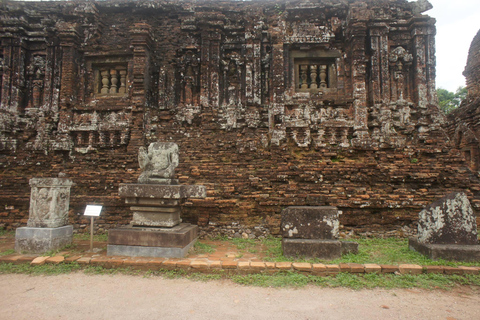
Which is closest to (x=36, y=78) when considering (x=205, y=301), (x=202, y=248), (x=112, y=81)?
(x=112, y=81)

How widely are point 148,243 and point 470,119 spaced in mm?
12717

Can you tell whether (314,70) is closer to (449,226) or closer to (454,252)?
(449,226)

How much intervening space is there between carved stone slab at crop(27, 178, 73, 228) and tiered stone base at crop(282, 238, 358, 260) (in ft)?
16.1

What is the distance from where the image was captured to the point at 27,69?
28.1ft

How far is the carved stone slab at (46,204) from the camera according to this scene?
587 centimetres

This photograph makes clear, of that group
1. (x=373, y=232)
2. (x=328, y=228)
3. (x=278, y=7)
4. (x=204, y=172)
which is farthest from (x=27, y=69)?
(x=373, y=232)

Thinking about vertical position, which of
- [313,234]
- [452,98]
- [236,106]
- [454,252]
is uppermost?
[452,98]

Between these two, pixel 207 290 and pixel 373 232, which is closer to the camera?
pixel 207 290

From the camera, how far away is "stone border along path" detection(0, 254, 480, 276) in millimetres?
4676

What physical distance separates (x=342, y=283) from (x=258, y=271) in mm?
1367

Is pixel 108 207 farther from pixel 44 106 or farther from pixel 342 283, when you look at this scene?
pixel 342 283

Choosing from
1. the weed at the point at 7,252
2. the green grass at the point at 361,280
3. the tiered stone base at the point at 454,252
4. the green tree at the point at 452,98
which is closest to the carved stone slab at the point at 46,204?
the weed at the point at 7,252

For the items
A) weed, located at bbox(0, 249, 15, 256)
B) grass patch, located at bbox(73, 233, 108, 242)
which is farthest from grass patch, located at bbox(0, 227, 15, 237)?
weed, located at bbox(0, 249, 15, 256)

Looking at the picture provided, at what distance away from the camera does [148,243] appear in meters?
5.33
